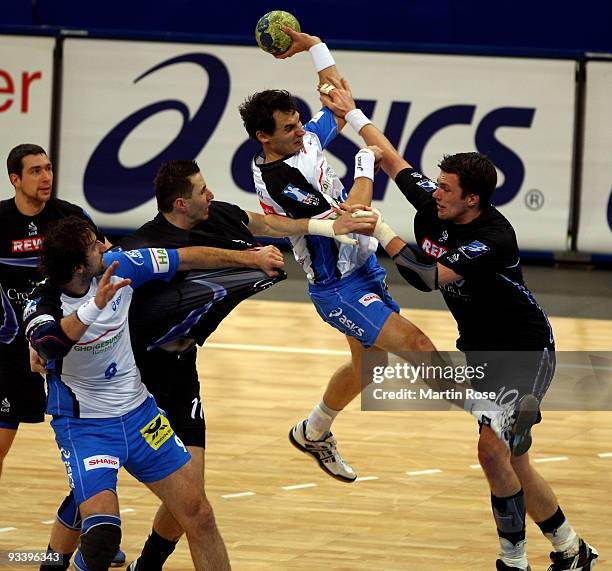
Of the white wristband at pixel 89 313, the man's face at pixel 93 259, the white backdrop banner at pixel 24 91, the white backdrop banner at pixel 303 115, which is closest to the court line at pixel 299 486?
the man's face at pixel 93 259

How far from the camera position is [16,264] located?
8.55 metres

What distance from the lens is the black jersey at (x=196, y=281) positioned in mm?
7492

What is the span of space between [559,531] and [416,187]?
2.23 m

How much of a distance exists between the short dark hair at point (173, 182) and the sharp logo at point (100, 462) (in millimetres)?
1518

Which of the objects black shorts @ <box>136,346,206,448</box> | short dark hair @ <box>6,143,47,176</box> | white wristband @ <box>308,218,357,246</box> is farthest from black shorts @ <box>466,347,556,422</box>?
short dark hair @ <box>6,143,47,176</box>

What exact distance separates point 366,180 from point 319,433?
7.37 ft

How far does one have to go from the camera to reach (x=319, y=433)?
33.0ft

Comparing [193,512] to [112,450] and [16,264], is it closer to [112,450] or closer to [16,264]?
[112,450]

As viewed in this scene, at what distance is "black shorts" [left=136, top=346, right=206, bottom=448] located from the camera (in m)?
7.71

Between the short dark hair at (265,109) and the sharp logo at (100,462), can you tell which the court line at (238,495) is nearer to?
the short dark hair at (265,109)

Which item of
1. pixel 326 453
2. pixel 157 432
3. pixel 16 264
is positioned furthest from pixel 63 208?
pixel 326 453

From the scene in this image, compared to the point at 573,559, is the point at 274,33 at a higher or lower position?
higher

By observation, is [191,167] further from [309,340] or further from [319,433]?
[309,340]

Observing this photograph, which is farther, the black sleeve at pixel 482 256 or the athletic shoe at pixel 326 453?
the athletic shoe at pixel 326 453
